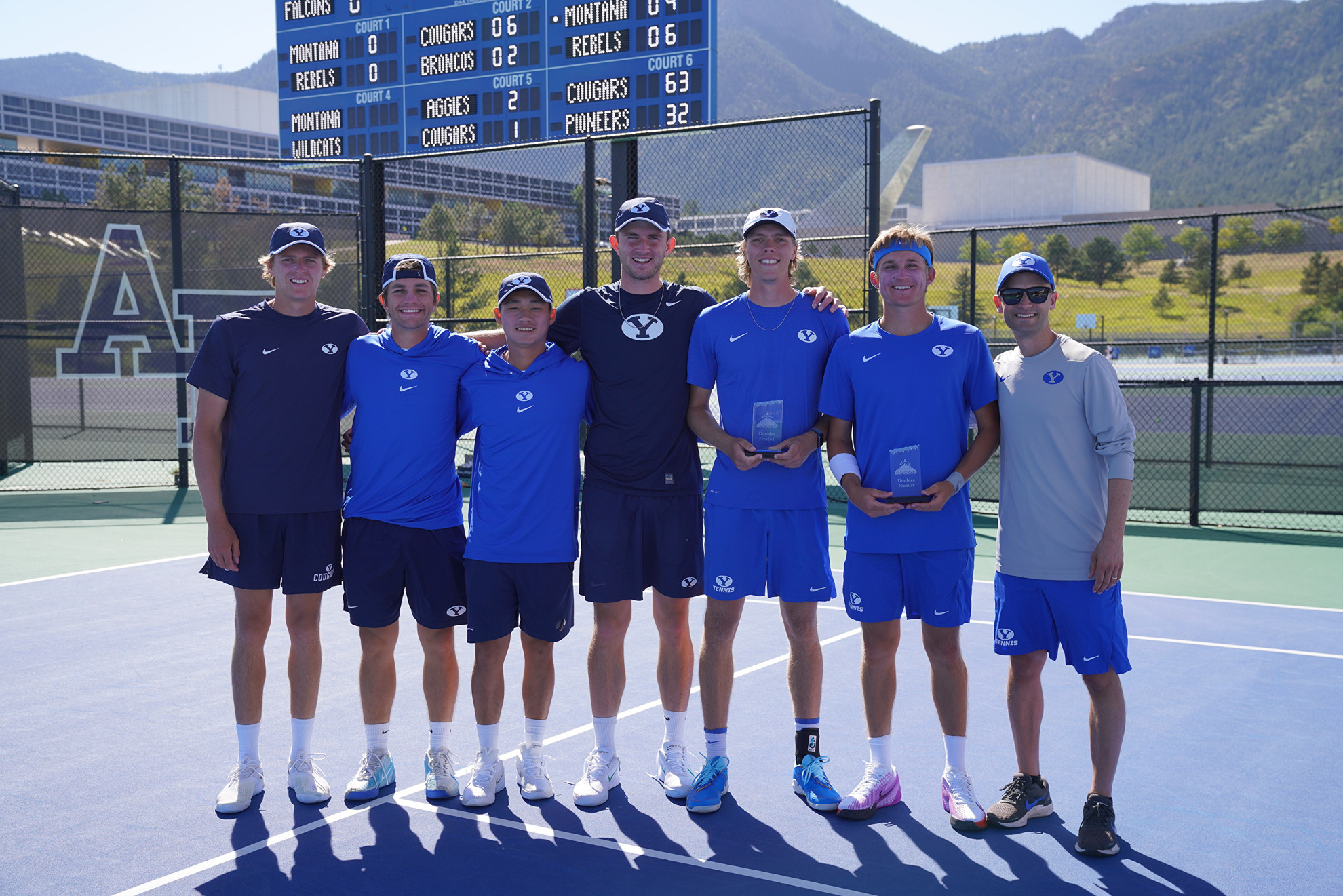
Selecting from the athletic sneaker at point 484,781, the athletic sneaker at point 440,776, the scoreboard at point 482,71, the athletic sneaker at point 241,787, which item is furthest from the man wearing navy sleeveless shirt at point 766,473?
the scoreboard at point 482,71

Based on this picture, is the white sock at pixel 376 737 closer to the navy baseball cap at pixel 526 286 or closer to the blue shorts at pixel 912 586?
the navy baseball cap at pixel 526 286

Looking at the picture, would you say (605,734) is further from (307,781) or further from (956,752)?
(956,752)

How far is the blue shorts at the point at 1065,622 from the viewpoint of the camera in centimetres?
376

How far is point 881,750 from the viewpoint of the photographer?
3998 millimetres

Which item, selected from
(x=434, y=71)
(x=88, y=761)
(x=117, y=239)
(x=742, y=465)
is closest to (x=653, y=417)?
(x=742, y=465)

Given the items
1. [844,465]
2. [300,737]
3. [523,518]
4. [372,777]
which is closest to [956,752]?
[844,465]

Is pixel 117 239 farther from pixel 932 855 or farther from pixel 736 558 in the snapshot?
pixel 932 855

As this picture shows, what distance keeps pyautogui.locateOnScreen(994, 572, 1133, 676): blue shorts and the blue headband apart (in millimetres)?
1160

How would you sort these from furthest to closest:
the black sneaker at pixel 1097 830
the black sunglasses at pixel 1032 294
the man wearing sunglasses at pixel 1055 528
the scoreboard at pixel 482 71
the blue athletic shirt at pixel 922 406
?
1. the scoreboard at pixel 482 71
2. the blue athletic shirt at pixel 922 406
3. the black sunglasses at pixel 1032 294
4. the man wearing sunglasses at pixel 1055 528
5. the black sneaker at pixel 1097 830

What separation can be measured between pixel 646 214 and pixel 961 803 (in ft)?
7.76

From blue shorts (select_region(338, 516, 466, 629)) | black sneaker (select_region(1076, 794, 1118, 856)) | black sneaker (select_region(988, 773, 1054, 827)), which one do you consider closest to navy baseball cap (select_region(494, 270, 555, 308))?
blue shorts (select_region(338, 516, 466, 629))

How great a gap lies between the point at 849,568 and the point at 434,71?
15.1 m

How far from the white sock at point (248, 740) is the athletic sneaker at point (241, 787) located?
0.01 m

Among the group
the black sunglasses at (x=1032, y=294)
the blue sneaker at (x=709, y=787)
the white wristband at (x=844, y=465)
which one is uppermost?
the black sunglasses at (x=1032, y=294)
